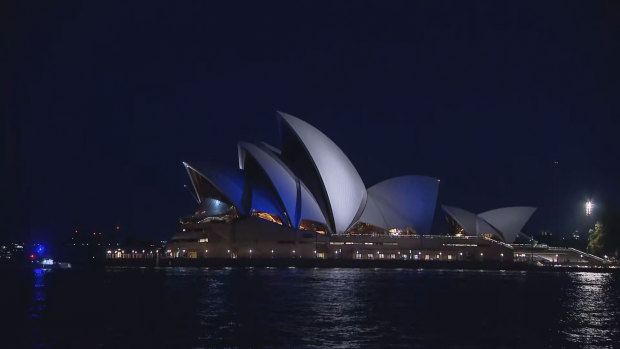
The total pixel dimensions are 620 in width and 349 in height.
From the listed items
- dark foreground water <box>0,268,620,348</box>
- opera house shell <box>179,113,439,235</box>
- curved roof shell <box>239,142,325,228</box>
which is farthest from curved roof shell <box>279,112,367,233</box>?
dark foreground water <box>0,268,620,348</box>

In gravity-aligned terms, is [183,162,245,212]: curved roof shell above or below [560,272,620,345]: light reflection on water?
above

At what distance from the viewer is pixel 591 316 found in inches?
1388

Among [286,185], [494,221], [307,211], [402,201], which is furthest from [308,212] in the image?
[494,221]

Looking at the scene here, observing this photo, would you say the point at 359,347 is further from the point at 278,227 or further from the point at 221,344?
the point at 278,227

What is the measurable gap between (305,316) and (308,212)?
162ft

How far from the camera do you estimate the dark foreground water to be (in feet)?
88.6

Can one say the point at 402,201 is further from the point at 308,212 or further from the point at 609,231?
the point at 609,231

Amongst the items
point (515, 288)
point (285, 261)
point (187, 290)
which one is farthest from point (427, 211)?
point (187, 290)

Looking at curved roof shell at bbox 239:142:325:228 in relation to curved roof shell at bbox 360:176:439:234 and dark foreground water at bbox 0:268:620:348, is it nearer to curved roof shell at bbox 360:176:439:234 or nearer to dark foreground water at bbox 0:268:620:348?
curved roof shell at bbox 360:176:439:234

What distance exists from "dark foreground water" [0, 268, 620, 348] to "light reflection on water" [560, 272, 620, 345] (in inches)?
2.0

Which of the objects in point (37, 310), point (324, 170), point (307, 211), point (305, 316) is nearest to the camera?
point (305, 316)

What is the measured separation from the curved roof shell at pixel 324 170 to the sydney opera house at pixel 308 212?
11 centimetres

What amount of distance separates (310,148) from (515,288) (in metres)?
30.3

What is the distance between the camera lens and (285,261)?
84.6m
